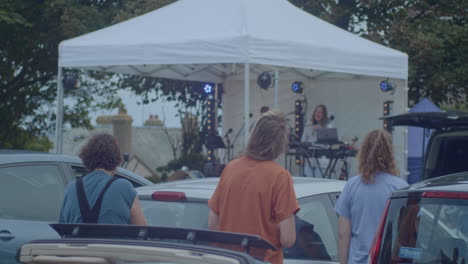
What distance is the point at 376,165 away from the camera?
5.02 metres

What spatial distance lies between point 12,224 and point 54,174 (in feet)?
2.07

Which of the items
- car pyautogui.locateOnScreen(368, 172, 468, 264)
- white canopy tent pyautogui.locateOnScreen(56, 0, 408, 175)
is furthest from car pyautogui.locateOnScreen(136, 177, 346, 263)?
white canopy tent pyautogui.locateOnScreen(56, 0, 408, 175)

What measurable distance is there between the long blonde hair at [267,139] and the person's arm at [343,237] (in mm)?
861

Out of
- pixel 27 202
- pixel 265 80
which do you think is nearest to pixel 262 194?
pixel 27 202

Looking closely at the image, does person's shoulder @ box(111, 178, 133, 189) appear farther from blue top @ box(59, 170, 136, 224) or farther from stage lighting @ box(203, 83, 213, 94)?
stage lighting @ box(203, 83, 213, 94)

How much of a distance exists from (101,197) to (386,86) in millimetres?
10970

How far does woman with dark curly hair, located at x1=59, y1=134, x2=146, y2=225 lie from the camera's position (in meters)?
4.47

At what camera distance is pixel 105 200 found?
448cm

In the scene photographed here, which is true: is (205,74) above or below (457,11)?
below

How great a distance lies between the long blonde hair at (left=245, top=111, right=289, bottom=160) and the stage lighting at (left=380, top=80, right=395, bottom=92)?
10.7m

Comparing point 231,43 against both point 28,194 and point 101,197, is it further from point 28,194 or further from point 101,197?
point 101,197

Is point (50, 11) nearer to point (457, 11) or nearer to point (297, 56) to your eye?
point (297, 56)

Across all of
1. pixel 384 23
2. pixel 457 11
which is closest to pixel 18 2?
pixel 384 23

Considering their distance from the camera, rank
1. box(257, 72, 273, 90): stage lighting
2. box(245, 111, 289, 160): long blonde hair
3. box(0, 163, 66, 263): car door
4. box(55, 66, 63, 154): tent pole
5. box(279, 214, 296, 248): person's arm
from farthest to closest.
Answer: box(257, 72, 273, 90): stage lighting < box(55, 66, 63, 154): tent pole < box(0, 163, 66, 263): car door < box(245, 111, 289, 160): long blonde hair < box(279, 214, 296, 248): person's arm
